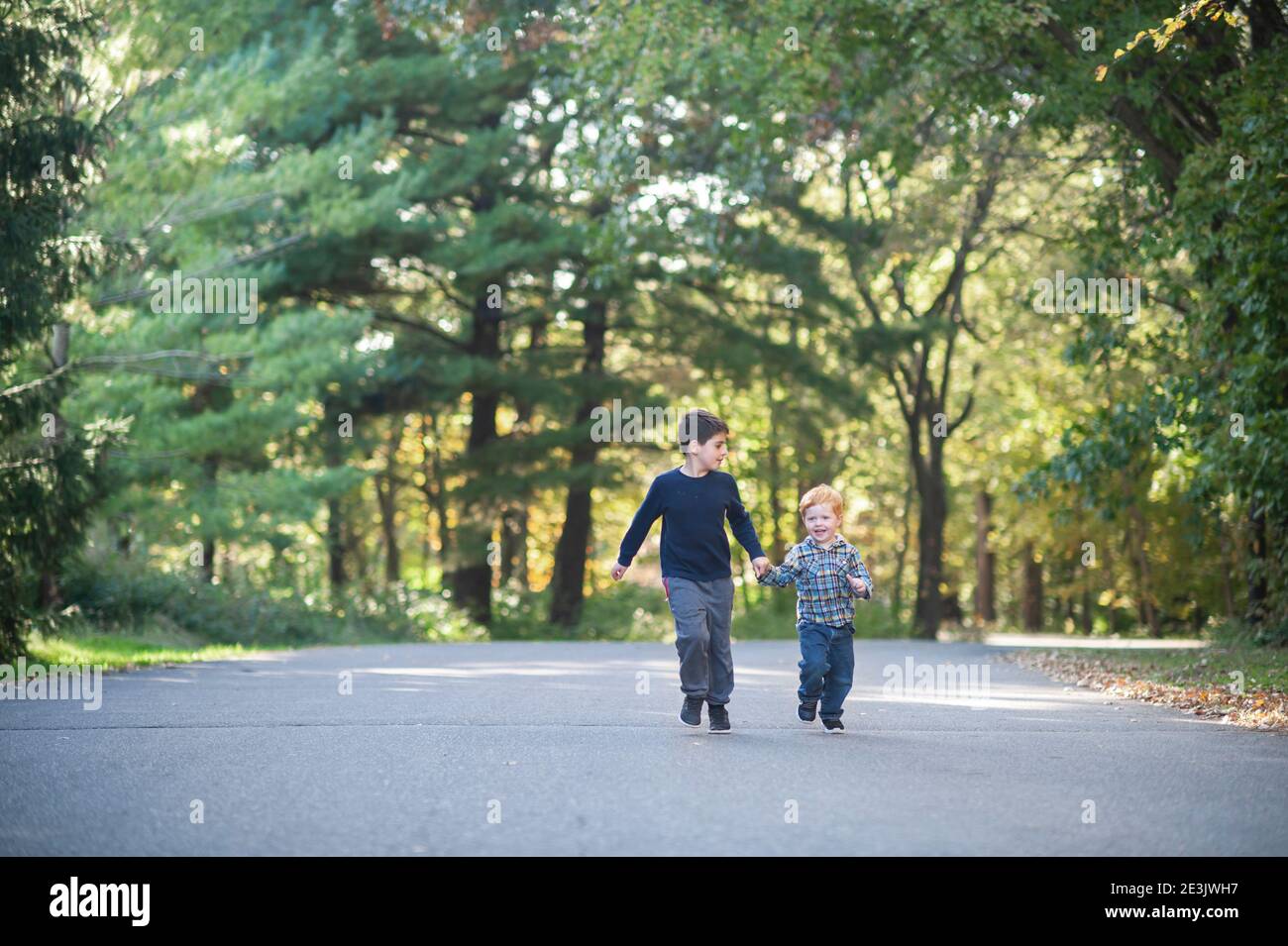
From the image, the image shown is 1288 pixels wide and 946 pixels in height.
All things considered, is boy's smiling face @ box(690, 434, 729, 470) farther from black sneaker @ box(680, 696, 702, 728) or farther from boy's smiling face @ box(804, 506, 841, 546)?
black sneaker @ box(680, 696, 702, 728)

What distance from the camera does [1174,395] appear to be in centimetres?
1666

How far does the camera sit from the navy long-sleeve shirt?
934 cm

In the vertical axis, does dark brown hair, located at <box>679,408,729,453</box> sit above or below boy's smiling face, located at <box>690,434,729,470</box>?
above

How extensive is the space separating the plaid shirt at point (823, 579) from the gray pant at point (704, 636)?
0.35 m

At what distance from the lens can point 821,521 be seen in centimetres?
934

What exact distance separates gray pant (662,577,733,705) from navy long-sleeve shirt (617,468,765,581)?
0.28 feet

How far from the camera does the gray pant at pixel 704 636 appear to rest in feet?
30.2

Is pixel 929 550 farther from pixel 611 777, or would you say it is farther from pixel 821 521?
pixel 611 777

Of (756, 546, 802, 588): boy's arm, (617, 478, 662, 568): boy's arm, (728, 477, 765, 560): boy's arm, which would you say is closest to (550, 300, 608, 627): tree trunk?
(728, 477, 765, 560): boy's arm

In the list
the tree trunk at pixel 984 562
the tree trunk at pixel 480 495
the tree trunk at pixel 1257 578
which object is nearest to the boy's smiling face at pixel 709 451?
the tree trunk at pixel 1257 578

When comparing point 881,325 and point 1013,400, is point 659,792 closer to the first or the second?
point 881,325

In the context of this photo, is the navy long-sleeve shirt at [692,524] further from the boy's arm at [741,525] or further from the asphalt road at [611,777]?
the asphalt road at [611,777]

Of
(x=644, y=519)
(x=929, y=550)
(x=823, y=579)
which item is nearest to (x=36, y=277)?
(x=644, y=519)

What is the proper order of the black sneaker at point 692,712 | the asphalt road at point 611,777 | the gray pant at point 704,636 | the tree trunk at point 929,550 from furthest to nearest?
the tree trunk at point 929,550 → the black sneaker at point 692,712 → the gray pant at point 704,636 → the asphalt road at point 611,777
